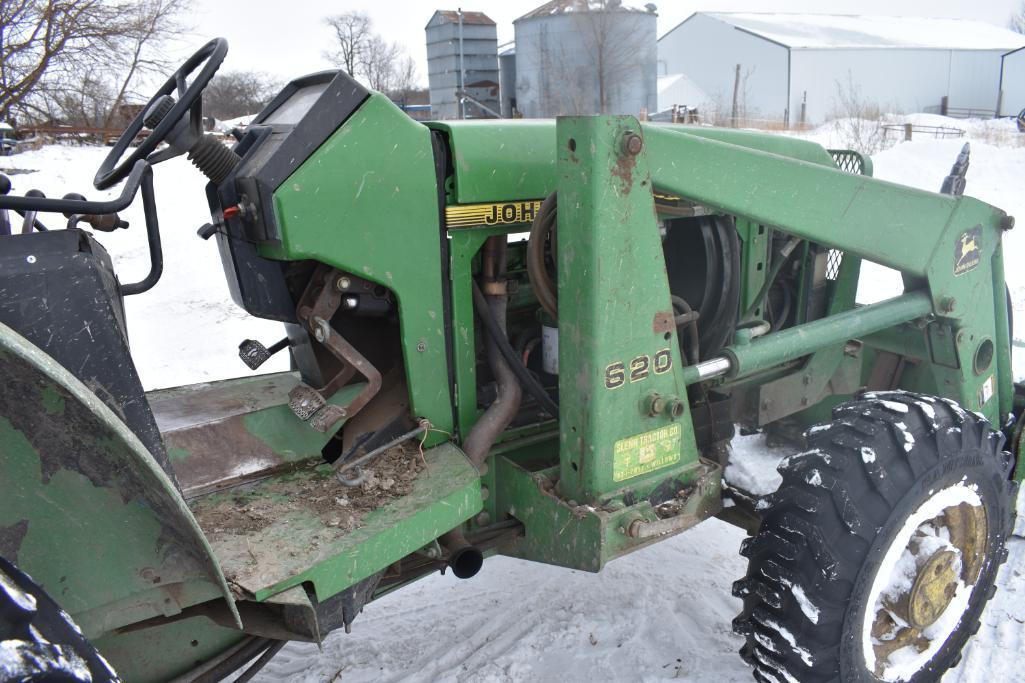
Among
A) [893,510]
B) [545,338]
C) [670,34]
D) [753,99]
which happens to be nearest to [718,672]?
[893,510]

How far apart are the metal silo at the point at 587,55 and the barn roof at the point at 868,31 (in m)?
12.7

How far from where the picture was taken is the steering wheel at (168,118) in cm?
206

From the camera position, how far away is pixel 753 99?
3600 centimetres

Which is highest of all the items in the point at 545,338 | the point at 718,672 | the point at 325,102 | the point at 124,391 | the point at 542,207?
the point at 325,102

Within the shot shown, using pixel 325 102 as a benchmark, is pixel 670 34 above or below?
above

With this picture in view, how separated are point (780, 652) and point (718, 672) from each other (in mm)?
585

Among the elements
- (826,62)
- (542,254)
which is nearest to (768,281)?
(542,254)

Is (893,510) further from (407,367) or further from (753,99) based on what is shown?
(753,99)

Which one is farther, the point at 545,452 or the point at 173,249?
the point at 173,249

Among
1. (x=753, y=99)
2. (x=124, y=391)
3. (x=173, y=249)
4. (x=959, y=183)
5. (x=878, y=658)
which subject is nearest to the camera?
(x=124, y=391)

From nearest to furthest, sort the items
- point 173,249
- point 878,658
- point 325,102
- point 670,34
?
point 325,102 → point 878,658 → point 173,249 → point 670,34

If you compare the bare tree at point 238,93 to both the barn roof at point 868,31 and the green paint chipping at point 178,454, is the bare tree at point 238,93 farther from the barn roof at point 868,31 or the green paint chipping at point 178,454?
the green paint chipping at point 178,454

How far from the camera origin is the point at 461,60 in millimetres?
23016

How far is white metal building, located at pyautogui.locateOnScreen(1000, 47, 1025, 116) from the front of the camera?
37.3 metres
